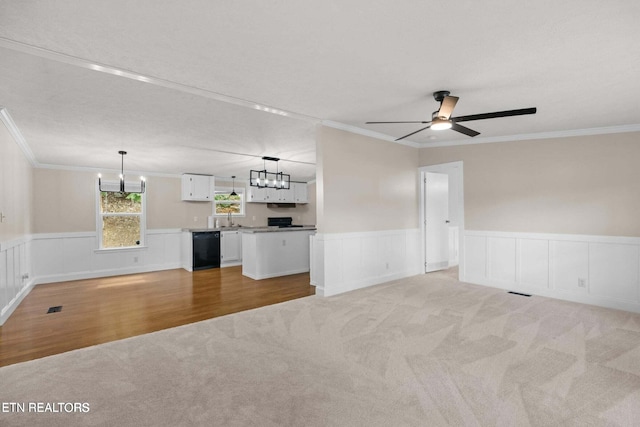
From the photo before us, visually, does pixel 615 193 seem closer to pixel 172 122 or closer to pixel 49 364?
pixel 172 122

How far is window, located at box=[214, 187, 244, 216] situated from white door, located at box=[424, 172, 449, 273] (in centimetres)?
482

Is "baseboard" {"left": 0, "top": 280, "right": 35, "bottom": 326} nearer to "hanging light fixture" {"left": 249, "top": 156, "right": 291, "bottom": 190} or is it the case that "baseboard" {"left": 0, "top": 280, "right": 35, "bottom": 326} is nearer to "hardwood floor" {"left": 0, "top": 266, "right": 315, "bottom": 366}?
"hardwood floor" {"left": 0, "top": 266, "right": 315, "bottom": 366}

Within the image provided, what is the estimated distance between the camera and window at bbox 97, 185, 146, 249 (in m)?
6.54

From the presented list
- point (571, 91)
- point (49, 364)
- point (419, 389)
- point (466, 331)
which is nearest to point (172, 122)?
point (49, 364)

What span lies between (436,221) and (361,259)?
2.21m

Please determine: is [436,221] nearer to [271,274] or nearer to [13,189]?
[271,274]

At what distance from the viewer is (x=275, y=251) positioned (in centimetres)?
600

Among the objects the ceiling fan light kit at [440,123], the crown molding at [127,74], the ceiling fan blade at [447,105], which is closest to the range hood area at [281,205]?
the crown molding at [127,74]

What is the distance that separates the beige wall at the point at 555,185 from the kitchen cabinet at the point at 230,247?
5198mm

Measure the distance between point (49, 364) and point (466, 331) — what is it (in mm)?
3843

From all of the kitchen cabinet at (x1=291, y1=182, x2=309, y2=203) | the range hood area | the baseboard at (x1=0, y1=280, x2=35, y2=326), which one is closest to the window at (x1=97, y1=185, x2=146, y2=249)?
the baseboard at (x1=0, y1=280, x2=35, y2=326)

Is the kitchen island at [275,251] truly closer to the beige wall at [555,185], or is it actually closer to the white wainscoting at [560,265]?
the white wainscoting at [560,265]

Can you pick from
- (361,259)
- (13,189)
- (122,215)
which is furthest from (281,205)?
(13,189)

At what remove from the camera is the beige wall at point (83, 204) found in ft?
19.4
